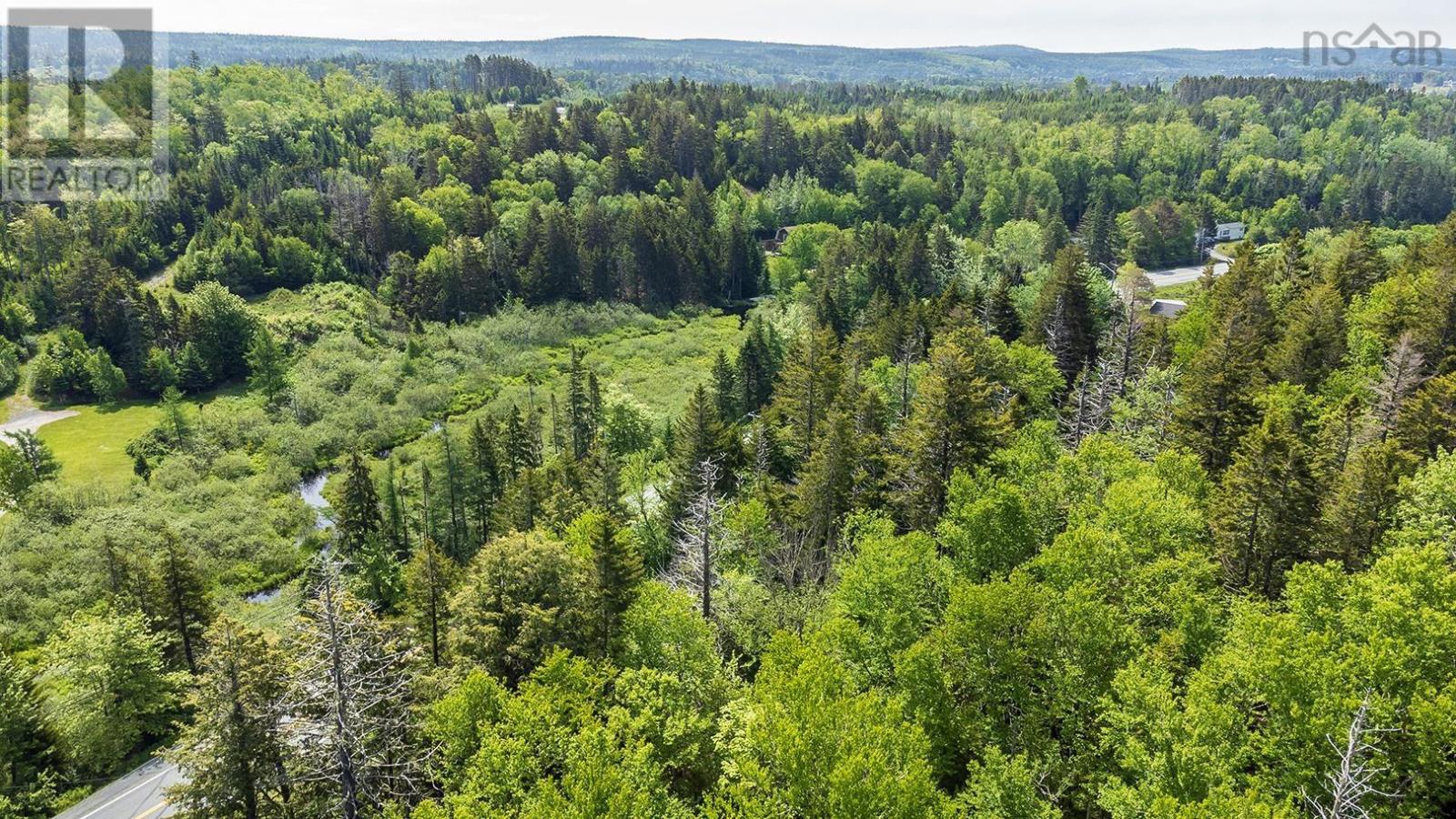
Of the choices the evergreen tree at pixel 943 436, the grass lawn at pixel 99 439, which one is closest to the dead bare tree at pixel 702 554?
the evergreen tree at pixel 943 436

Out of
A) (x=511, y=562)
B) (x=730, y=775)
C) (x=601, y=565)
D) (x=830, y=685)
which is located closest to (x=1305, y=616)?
(x=830, y=685)

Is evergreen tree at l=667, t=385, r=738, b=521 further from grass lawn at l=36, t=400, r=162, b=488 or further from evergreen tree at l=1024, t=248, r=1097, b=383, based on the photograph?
grass lawn at l=36, t=400, r=162, b=488

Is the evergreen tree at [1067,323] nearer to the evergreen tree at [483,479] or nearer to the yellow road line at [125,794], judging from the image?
the evergreen tree at [483,479]

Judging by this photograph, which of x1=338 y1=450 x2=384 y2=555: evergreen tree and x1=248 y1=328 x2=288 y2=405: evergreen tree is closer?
x1=338 y1=450 x2=384 y2=555: evergreen tree

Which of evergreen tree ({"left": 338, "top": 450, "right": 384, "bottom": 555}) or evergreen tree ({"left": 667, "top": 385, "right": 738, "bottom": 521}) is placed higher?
evergreen tree ({"left": 667, "top": 385, "right": 738, "bottom": 521})

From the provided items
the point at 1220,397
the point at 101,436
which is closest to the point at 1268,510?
the point at 1220,397

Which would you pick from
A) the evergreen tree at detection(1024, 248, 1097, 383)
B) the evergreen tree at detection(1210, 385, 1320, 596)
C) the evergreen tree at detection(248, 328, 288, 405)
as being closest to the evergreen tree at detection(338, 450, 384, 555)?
the evergreen tree at detection(248, 328, 288, 405)
